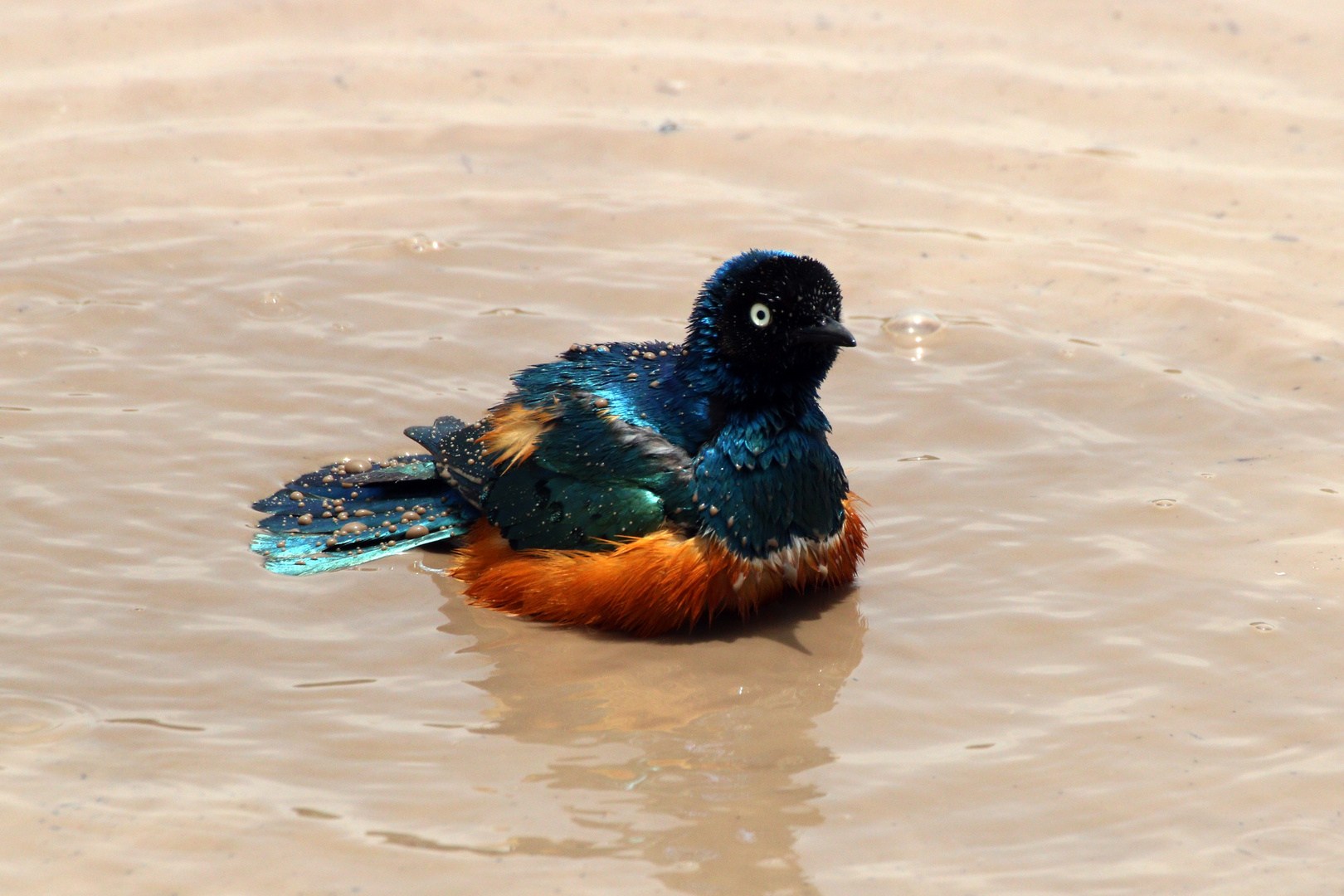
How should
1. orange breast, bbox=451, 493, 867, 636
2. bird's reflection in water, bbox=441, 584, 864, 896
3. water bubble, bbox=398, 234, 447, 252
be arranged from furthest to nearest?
water bubble, bbox=398, 234, 447, 252 → orange breast, bbox=451, 493, 867, 636 → bird's reflection in water, bbox=441, 584, 864, 896

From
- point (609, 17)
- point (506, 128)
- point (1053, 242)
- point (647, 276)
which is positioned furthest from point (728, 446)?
point (609, 17)

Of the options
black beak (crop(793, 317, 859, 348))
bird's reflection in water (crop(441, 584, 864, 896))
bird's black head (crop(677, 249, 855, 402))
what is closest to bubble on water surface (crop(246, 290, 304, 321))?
bird's reflection in water (crop(441, 584, 864, 896))

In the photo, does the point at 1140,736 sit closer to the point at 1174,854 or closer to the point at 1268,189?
the point at 1174,854

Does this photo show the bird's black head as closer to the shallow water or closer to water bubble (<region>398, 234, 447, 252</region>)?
the shallow water

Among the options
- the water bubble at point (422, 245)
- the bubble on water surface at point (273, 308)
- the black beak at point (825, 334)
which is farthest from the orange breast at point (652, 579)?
the water bubble at point (422, 245)

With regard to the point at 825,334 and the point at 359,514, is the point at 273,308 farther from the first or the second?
the point at 825,334

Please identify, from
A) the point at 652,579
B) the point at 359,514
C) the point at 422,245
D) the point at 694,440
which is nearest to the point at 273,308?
the point at 422,245

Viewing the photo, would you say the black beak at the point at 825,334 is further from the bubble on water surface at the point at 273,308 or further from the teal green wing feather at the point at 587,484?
the bubble on water surface at the point at 273,308
